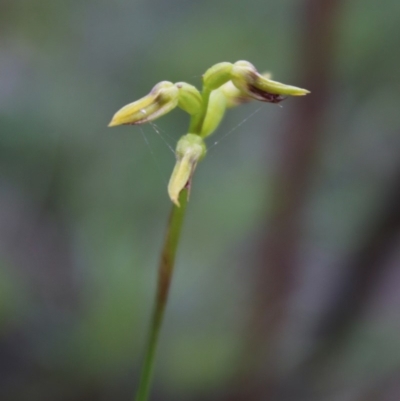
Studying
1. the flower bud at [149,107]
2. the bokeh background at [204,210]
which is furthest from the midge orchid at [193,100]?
the bokeh background at [204,210]

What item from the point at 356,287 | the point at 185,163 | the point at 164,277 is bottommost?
the point at 356,287

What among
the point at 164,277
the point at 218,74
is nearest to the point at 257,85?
the point at 218,74

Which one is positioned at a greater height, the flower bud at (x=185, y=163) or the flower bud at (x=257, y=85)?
the flower bud at (x=257, y=85)

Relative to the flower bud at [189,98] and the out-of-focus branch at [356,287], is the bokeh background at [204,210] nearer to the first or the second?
the out-of-focus branch at [356,287]

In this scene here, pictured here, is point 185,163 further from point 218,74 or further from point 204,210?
point 204,210

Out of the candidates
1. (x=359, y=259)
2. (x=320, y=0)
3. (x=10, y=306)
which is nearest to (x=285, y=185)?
(x=359, y=259)

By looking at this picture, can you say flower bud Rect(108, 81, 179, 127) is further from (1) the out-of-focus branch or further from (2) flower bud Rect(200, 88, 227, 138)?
(1) the out-of-focus branch

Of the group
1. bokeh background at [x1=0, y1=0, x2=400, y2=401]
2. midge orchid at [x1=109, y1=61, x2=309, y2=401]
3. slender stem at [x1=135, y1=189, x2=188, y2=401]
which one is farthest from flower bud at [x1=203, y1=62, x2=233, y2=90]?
bokeh background at [x1=0, y1=0, x2=400, y2=401]
